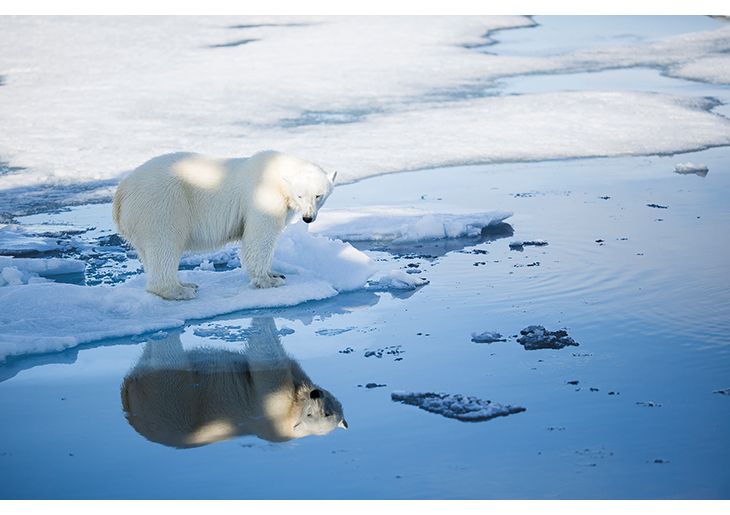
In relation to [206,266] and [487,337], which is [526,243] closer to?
[487,337]

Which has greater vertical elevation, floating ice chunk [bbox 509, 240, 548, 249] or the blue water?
the blue water

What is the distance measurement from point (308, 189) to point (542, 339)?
5.29 feet

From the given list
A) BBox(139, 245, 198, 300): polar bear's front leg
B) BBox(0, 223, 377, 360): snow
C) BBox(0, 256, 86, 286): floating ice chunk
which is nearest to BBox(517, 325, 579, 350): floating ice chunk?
BBox(0, 223, 377, 360): snow

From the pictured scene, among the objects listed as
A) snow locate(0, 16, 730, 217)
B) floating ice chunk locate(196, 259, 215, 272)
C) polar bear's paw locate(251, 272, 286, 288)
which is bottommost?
floating ice chunk locate(196, 259, 215, 272)

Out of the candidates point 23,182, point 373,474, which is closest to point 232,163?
point 373,474

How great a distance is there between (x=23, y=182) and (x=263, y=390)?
6.03 meters

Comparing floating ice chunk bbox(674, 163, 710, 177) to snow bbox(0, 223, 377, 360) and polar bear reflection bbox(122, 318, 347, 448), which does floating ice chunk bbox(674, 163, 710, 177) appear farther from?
polar bear reflection bbox(122, 318, 347, 448)

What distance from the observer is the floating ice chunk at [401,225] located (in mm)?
5578

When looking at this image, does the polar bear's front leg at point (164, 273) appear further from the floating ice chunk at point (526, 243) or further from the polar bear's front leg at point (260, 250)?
the floating ice chunk at point (526, 243)

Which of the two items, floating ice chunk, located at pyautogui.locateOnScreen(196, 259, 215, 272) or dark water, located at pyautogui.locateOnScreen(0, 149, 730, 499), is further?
floating ice chunk, located at pyautogui.locateOnScreen(196, 259, 215, 272)

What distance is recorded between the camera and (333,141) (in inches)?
365

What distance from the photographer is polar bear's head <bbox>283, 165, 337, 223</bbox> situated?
4039 millimetres

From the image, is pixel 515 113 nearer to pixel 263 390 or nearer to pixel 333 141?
pixel 333 141

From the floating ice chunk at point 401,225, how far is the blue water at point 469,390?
0.83 feet
